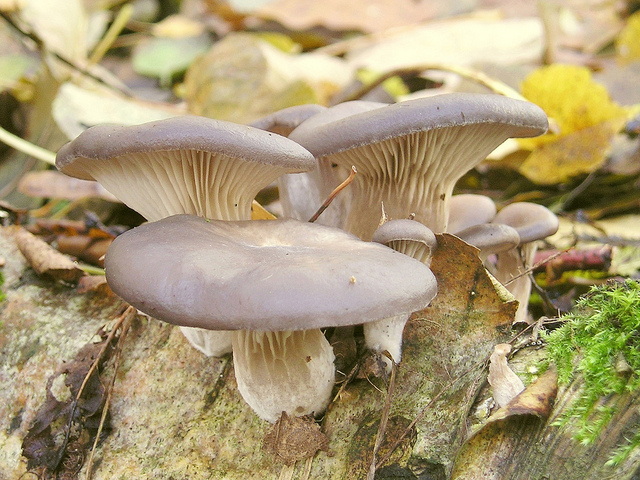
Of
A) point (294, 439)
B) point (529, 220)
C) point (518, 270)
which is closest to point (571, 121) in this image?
point (529, 220)

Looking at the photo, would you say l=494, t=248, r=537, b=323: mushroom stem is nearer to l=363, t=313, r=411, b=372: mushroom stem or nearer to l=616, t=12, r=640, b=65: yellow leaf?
l=363, t=313, r=411, b=372: mushroom stem

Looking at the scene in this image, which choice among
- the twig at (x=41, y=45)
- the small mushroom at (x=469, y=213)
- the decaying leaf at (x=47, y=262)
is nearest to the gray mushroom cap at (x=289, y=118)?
the small mushroom at (x=469, y=213)

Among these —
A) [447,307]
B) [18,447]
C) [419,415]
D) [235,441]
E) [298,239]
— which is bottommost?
[18,447]

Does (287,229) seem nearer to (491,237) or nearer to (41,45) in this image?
(491,237)

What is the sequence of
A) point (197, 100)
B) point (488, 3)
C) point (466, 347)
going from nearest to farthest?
point (466, 347) < point (197, 100) < point (488, 3)

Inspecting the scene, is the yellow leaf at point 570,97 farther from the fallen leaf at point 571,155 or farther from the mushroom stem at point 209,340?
the mushroom stem at point 209,340

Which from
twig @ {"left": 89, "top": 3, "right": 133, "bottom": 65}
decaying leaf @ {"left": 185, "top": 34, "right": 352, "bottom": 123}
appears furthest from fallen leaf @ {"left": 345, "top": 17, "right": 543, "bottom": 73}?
twig @ {"left": 89, "top": 3, "right": 133, "bottom": 65}

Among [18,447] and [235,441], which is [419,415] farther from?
[18,447]

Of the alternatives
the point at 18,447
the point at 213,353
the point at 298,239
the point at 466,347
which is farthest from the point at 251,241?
the point at 18,447
